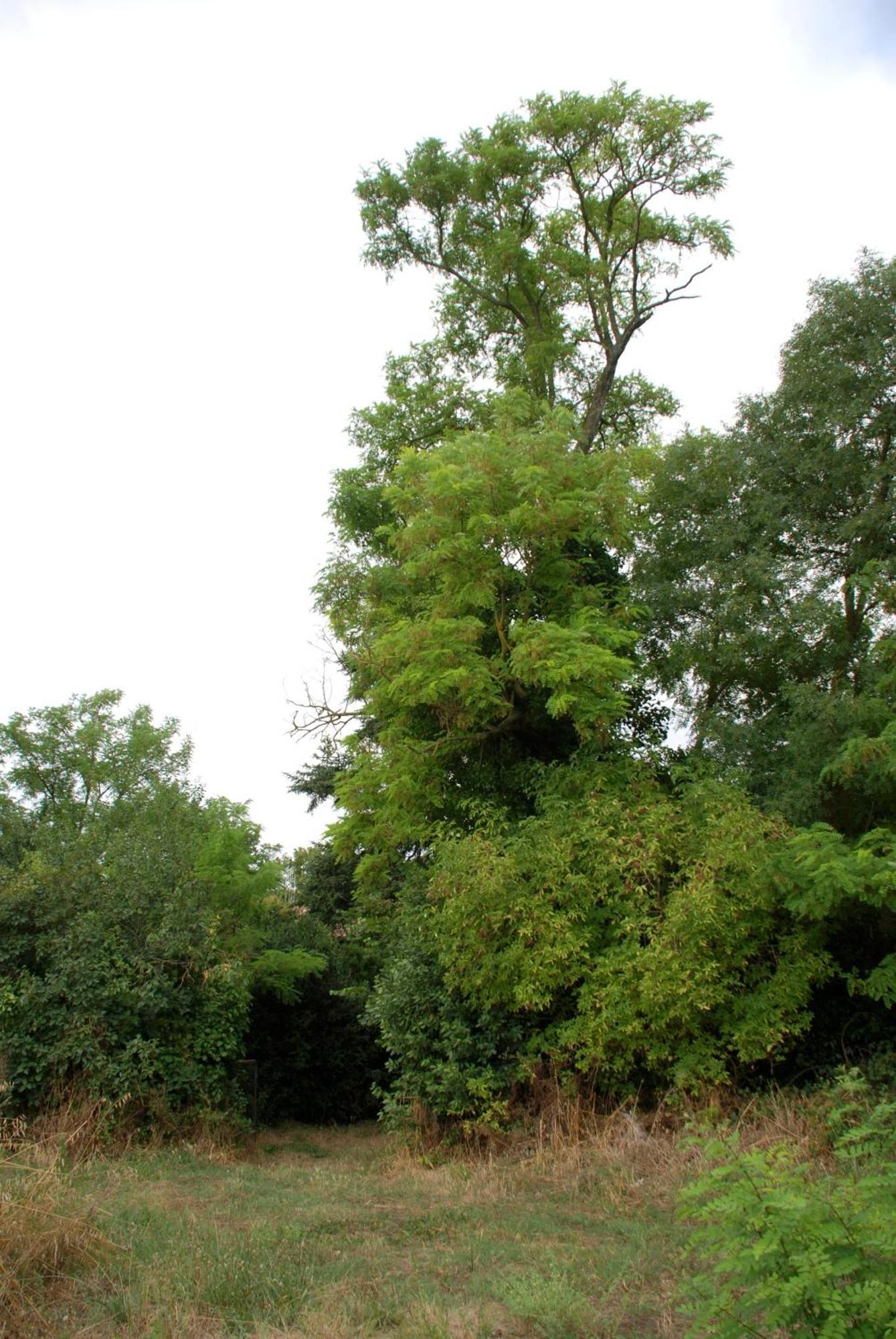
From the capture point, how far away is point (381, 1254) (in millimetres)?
6793

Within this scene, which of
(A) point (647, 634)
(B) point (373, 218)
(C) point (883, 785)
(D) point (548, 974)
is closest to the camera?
(D) point (548, 974)

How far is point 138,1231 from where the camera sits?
6.85 m

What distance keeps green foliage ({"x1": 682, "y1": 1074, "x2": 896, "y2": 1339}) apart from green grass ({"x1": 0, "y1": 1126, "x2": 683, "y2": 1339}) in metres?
1.74

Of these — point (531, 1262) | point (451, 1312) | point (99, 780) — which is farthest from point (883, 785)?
point (99, 780)

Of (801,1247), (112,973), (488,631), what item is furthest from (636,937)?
(801,1247)

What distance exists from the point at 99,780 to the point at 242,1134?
16.5 m

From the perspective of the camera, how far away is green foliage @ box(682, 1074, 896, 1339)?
3.43 meters

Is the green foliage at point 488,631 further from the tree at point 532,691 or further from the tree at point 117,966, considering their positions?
the tree at point 117,966

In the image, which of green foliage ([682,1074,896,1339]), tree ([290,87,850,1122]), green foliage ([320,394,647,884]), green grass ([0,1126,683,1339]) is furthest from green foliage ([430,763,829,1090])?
green foliage ([682,1074,896,1339])

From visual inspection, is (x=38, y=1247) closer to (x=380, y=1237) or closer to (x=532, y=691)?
(x=380, y=1237)

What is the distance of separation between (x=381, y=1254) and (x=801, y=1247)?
4.12 meters

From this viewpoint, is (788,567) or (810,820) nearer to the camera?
(810,820)

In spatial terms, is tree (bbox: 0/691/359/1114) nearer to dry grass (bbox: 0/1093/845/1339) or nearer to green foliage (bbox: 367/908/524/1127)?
dry grass (bbox: 0/1093/845/1339)

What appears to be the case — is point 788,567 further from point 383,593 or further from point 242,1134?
point 242,1134
